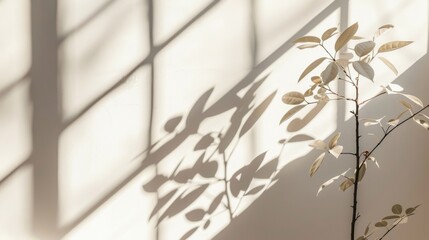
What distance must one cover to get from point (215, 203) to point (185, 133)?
352 mm

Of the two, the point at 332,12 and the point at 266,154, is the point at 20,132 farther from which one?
the point at 332,12

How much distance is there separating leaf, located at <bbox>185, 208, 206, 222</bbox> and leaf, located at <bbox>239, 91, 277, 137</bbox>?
39cm

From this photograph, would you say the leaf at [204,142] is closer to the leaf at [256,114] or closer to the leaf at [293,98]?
the leaf at [256,114]

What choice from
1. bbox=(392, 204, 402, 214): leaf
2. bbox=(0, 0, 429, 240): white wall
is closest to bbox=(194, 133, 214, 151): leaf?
bbox=(0, 0, 429, 240): white wall

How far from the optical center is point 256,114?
2291mm

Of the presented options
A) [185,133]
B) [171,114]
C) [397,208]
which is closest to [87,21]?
[171,114]

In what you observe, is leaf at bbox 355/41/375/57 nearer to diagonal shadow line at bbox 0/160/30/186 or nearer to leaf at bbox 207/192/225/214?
leaf at bbox 207/192/225/214

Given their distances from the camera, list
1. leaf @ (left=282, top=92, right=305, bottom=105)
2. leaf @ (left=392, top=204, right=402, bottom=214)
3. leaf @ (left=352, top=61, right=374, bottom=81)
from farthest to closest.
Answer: leaf @ (left=392, top=204, right=402, bottom=214)
leaf @ (left=282, top=92, right=305, bottom=105)
leaf @ (left=352, top=61, right=374, bottom=81)

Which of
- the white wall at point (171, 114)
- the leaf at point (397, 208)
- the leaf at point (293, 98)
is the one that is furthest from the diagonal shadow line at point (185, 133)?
the leaf at point (397, 208)

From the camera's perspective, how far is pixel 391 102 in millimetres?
2379

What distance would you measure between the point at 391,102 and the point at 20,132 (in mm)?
1655

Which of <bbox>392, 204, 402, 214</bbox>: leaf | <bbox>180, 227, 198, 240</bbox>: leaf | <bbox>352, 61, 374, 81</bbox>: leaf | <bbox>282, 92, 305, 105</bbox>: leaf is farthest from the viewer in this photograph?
<bbox>180, 227, 198, 240</bbox>: leaf

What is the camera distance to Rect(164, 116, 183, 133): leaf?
223cm

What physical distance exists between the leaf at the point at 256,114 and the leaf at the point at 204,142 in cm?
14
